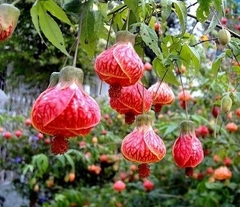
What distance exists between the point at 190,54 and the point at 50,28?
26 cm

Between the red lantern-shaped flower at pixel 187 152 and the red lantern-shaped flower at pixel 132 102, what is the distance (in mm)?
84

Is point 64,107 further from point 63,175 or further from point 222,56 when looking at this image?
point 63,175

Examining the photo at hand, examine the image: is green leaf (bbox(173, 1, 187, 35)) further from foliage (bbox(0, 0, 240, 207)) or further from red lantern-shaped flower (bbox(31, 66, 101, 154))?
red lantern-shaped flower (bbox(31, 66, 101, 154))

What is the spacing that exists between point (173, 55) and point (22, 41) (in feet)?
11.1

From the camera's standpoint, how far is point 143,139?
0.61 metres

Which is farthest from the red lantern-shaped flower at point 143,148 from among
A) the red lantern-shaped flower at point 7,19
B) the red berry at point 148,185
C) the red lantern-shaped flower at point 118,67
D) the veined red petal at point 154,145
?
the red berry at point 148,185

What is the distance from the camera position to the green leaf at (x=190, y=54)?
0.67m

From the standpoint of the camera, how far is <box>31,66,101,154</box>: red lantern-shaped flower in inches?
15.8

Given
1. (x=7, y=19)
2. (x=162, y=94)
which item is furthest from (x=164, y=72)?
(x=7, y=19)

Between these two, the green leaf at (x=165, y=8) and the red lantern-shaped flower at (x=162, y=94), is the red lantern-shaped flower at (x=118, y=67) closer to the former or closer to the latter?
the green leaf at (x=165, y=8)

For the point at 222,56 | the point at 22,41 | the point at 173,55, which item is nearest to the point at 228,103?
the point at 222,56

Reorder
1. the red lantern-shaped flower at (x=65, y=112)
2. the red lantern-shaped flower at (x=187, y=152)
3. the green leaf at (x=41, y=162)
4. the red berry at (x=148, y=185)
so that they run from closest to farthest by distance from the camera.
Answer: the red lantern-shaped flower at (x=65, y=112), the red lantern-shaped flower at (x=187, y=152), the red berry at (x=148, y=185), the green leaf at (x=41, y=162)

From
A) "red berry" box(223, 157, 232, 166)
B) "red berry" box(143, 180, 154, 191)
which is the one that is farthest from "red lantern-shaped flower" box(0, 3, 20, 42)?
"red berry" box(143, 180, 154, 191)

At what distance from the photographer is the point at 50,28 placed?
1.62 feet
